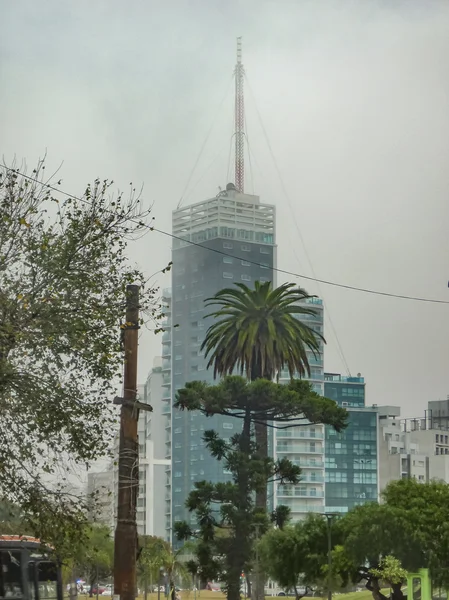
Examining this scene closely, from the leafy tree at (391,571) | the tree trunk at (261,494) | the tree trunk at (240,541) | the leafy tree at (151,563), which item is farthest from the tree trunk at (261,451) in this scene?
the leafy tree at (151,563)

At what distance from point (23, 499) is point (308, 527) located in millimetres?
61144

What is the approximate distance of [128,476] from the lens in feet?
76.4

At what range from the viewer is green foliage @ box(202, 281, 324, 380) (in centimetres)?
8238

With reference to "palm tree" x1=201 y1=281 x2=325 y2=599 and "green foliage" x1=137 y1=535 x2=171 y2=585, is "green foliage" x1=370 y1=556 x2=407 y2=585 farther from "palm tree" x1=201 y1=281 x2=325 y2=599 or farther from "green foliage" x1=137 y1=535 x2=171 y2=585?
"green foliage" x1=137 y1=535 x2=171 y2=585

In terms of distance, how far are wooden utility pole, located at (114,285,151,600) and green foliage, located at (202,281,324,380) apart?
57889 millimetres

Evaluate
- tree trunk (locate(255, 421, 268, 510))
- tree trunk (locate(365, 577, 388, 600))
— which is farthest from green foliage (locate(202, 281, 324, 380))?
tree trunk (locate(365, 577, 388, 600))

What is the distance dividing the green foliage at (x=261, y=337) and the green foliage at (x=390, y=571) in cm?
1504

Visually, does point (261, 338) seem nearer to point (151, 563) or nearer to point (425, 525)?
point (425, 525)

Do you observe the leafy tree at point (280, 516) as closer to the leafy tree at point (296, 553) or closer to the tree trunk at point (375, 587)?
the leafy tree at point (296, 553)

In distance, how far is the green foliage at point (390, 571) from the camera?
234ft

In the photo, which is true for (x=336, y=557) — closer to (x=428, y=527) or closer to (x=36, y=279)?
(x=428, y=527)

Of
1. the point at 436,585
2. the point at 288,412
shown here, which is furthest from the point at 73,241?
the point at 288,412

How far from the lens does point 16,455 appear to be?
21.9 metres

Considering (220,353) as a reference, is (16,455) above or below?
below
